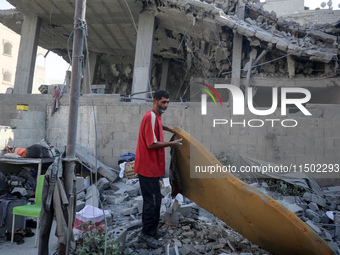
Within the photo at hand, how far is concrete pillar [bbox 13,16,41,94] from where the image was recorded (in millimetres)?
12258

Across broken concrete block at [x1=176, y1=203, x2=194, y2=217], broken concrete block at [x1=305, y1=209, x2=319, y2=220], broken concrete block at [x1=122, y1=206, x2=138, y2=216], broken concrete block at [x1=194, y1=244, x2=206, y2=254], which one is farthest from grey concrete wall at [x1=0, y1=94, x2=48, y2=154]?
broken concrete block at [x1=305, y1=209, x2=319, y2=220]

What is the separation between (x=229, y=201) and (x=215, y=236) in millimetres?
694

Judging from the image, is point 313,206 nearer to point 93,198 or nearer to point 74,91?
point 93,198

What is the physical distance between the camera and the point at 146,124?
10.7 ft

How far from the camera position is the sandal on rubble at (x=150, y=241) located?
328 centimetres

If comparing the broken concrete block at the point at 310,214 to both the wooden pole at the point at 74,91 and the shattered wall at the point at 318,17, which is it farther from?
the shattered wall at the point at 318,17

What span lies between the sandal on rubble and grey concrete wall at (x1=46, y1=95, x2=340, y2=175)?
3.84 metres

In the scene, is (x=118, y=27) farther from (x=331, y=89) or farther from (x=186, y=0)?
(x=331, y=89)

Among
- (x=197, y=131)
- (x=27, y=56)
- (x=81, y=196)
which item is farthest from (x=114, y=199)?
(x=27, y=56)

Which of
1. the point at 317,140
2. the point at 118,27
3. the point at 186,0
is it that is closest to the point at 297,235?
the point at 317,140

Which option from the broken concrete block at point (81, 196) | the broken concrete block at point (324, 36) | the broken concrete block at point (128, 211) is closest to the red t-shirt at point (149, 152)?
the broken concrete block at point (128, 211)

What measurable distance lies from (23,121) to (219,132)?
550cm

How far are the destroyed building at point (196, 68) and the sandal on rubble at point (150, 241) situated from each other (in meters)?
2.15

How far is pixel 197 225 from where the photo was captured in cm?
387
